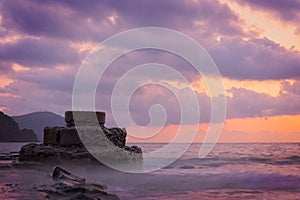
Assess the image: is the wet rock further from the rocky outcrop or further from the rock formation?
the rock formation

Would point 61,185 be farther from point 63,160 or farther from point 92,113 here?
point 92,113

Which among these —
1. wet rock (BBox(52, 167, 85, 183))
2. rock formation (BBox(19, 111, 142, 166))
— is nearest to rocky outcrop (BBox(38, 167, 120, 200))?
wet rock (BBox(52, 167, 85, 183))

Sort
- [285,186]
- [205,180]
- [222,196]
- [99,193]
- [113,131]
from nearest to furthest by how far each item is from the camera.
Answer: [99,193], [222,196], [285,186], [205,180], [113,131]

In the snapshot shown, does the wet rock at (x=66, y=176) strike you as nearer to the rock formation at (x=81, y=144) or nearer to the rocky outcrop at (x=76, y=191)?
the rocky outcrop at (x=76, y=191)

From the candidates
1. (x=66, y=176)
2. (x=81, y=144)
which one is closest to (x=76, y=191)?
(x=66, y=176)

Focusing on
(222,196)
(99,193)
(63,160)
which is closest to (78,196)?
(99,193)

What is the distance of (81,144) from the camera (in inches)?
1578

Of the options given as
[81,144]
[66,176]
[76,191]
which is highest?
[81,144]

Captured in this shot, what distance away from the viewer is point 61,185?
1596cm

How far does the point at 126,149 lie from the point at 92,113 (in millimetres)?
5969

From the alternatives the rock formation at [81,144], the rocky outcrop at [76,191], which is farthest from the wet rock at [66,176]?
the rock formation at [81,144]

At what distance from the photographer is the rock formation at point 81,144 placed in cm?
3831

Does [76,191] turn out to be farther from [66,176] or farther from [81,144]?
[81,144]

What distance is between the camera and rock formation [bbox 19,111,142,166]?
38312 millimetres
